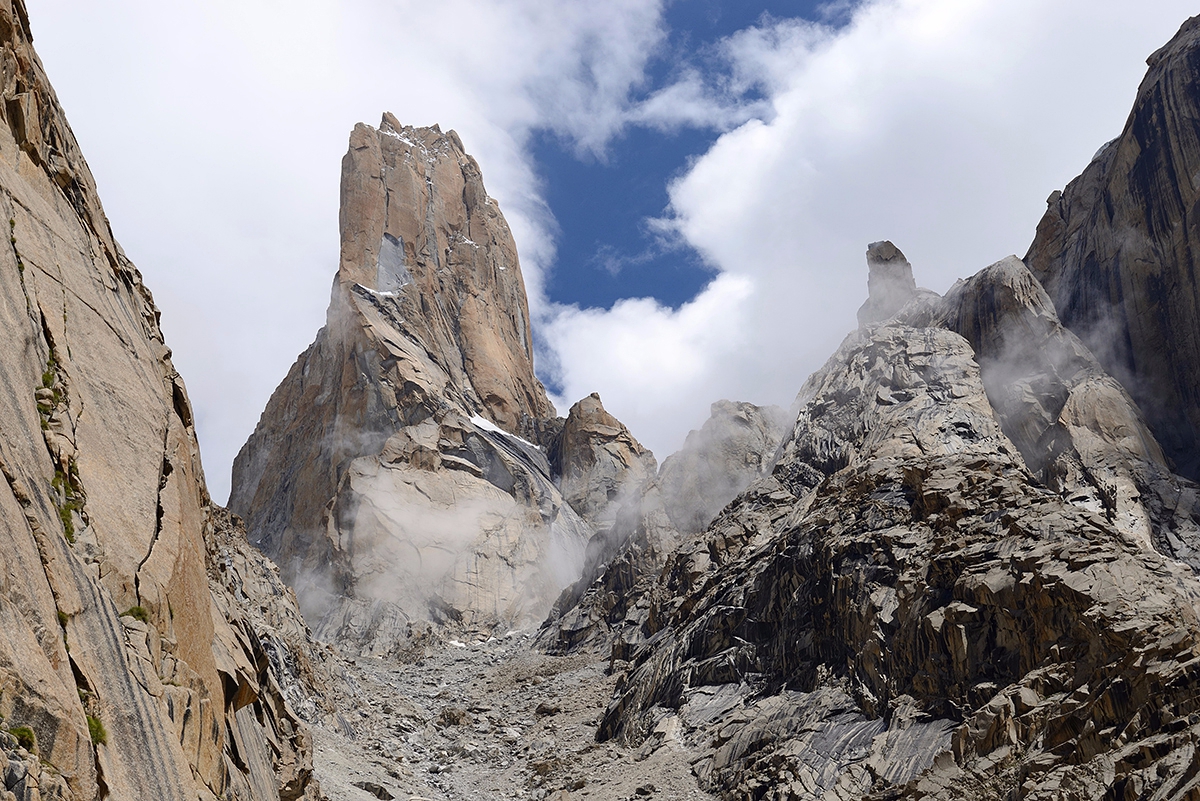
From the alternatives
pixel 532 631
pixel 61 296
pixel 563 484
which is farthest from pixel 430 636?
pixel 61 296

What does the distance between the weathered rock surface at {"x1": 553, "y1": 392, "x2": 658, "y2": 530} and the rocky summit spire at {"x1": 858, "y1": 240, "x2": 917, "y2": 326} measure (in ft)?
121

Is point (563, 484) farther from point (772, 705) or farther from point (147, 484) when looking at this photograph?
point (147, 484)

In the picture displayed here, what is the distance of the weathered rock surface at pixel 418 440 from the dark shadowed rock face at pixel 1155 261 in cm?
5809

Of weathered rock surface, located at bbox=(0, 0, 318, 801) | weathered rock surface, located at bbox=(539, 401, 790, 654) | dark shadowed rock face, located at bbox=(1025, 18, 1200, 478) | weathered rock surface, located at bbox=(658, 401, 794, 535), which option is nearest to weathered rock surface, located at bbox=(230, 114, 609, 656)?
weathered rock surface, located at bbox=(539, 401, 790, 654)

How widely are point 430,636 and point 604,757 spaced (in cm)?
4355

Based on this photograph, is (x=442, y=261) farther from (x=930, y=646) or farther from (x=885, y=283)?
(x=930, y=646)

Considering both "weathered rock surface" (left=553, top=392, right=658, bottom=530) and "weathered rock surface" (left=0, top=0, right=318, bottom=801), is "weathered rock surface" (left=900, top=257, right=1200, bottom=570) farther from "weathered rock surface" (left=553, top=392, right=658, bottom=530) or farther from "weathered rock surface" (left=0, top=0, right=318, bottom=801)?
"weathered rock surface" (left=0, top=0, right=318, bottom=801)

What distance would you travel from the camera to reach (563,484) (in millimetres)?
124250

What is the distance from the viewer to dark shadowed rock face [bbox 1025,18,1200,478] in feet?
221

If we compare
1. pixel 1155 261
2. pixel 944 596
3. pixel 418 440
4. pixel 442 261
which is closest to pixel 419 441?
pixel 418 440

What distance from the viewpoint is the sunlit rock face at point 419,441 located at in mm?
100688

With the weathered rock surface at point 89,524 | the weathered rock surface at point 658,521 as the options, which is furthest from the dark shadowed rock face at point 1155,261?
the weathered rock surface at point 89,524

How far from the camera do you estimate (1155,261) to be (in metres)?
70.2

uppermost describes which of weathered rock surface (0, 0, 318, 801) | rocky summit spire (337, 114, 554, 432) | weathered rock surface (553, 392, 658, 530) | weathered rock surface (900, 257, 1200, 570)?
rocky summit spire (337, 114, 554, 432)
